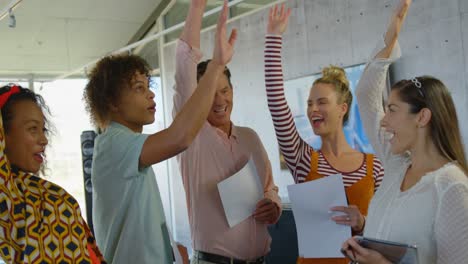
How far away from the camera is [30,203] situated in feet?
4.17

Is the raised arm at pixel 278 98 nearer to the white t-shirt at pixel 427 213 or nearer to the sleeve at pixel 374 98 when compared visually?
the sleeve at pixel 374 98

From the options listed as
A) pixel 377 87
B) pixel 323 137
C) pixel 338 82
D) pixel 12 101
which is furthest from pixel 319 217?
pixel 12 101

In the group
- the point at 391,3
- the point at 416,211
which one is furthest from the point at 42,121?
the point at 391,3

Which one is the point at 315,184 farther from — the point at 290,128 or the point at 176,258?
the point at 176,258

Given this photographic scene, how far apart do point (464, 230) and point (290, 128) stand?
87 centimetres

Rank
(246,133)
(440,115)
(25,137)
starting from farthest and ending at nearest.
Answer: (246,133) < (440,115) < (25,137)

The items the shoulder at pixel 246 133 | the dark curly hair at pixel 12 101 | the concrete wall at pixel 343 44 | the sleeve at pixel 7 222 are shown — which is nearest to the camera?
the sleeve at pixel 7 222

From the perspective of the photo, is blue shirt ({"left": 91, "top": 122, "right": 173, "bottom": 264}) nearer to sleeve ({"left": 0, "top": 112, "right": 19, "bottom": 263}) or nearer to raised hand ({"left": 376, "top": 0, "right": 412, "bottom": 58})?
sleeve ({"left": 0, "top": 112, "right": 19, "bottom": 263})

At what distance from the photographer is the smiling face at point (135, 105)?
169 cm

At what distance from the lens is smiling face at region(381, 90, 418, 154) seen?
1592mm

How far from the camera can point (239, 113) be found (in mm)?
6535

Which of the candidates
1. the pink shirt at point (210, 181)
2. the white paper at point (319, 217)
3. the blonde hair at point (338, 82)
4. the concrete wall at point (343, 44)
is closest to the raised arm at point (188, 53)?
the pink shirt at point (210, 181)

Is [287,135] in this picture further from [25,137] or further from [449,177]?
[25,137]

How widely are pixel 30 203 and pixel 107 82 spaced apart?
0.59 metres
